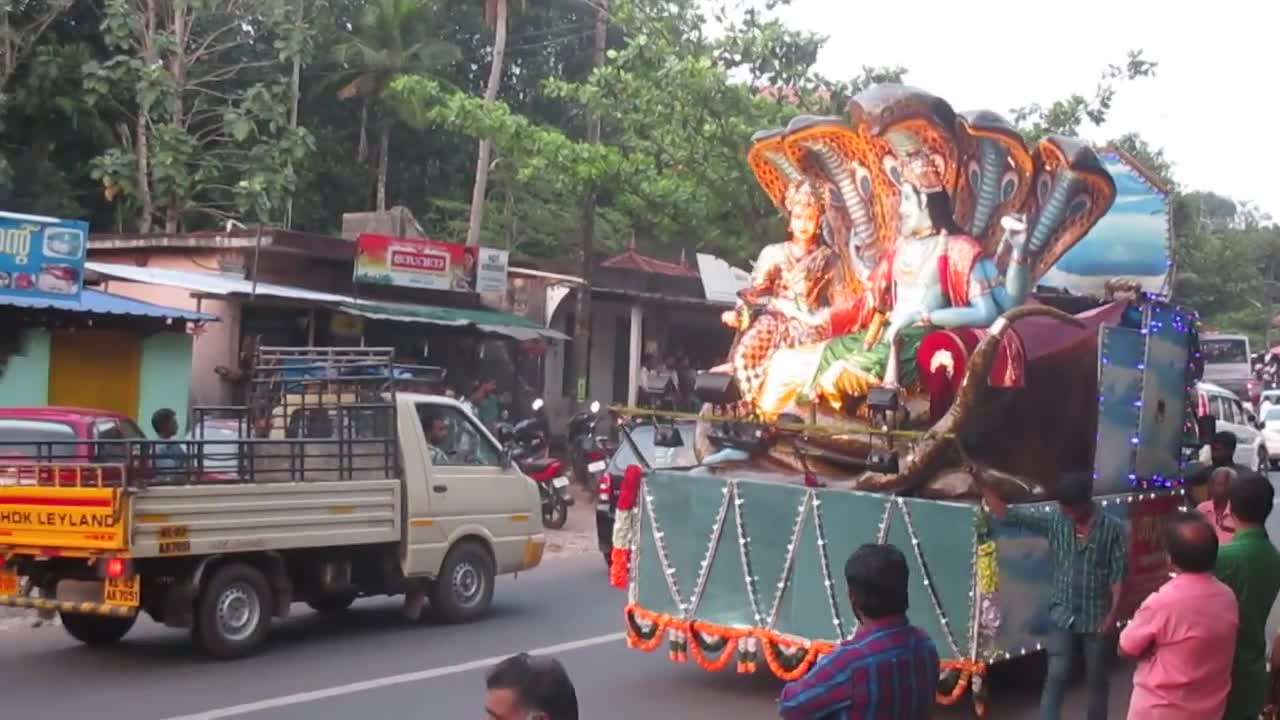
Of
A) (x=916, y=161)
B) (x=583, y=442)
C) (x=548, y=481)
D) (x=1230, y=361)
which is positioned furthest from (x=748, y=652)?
(x=1230, y=361)

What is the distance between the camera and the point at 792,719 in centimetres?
380

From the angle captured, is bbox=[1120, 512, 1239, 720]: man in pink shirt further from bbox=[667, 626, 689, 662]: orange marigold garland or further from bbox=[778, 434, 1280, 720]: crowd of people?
bbox=[667, 626, 689, 662]: orange marigold garland

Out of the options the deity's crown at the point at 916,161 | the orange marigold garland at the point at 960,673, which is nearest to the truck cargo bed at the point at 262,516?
the deity's crown at the point at 916,161

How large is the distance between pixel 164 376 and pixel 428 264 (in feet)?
17.9

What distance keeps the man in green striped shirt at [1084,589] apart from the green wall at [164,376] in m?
13.6

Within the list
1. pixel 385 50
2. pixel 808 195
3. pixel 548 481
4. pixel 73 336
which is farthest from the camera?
pixel 385 50

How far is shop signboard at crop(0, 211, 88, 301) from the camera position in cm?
1611

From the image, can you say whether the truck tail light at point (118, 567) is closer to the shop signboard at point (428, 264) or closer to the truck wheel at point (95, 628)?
the truck wheel at point (95, 628)

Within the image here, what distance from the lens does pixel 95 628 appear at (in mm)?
10055

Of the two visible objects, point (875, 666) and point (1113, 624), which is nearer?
point (875, 666)

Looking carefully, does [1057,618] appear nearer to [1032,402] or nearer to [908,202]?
[1032,402]

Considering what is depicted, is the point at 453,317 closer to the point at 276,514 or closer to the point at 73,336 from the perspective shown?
the point at 73,336

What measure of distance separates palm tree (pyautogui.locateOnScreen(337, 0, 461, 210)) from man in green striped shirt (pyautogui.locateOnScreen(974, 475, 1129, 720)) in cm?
2765

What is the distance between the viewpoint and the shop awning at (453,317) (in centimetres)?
2114
